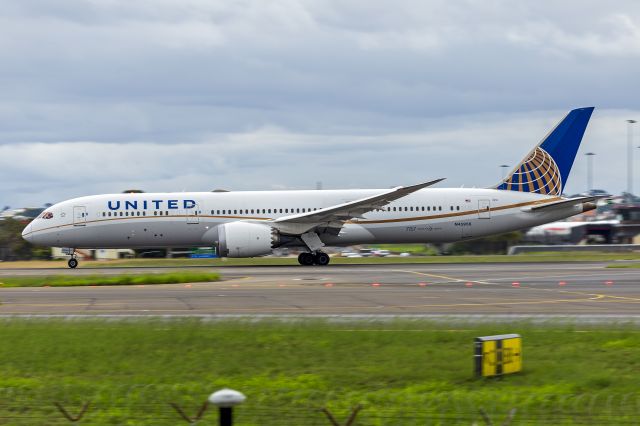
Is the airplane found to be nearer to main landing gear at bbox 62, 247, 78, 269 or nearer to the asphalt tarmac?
main landing gear at bbox 62, 247, 78, 269

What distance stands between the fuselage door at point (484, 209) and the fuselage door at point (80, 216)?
20.5 m

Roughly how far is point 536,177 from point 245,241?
618 inches

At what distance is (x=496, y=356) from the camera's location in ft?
38.3

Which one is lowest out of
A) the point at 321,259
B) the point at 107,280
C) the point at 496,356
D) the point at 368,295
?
the point at 496,356

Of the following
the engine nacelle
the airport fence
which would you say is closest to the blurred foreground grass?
the engine nacelle

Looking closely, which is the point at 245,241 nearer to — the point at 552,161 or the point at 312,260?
the point at 312,260

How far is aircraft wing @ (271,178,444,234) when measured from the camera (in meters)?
37.9

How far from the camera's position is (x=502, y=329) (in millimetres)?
15797


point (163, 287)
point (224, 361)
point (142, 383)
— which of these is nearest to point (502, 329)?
point (224, 361)

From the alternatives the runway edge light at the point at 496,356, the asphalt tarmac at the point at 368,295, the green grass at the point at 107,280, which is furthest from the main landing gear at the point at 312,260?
the runway edge light at the point at 496,356

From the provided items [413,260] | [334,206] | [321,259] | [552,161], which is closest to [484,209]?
[552,161]

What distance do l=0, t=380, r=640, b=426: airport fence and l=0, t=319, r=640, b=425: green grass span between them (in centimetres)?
2

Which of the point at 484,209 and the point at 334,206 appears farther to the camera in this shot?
the point at 484,209

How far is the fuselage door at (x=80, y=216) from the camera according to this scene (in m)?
42.1
